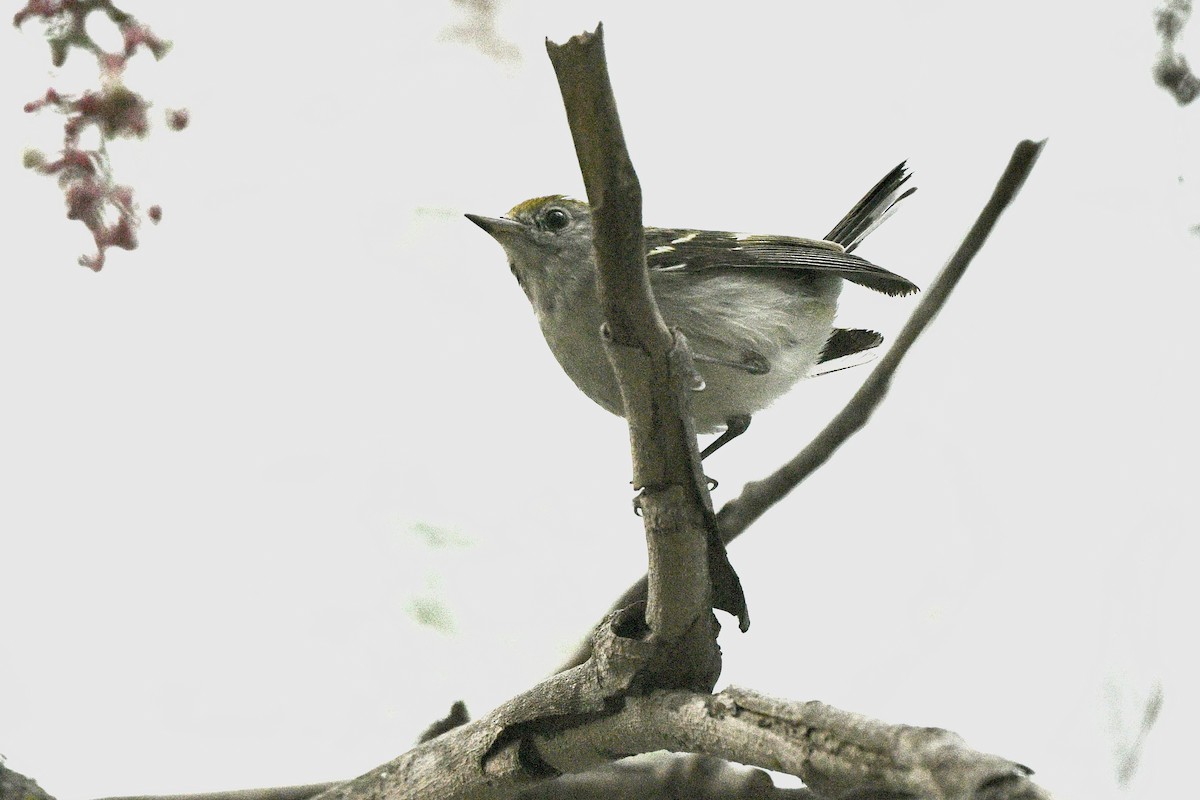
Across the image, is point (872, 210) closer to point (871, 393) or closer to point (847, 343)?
point (847, 343)

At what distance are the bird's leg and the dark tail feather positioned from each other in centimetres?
76

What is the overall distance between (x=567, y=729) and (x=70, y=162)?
179 cm

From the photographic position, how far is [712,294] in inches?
134

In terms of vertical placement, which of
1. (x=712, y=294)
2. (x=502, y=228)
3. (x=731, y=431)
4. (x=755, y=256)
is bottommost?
(x=731, y=431)

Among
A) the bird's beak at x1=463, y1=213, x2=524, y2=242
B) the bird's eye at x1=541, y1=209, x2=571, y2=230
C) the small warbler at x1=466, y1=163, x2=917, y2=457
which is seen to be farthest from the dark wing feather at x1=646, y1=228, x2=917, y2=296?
the bird's beak at x1=463, y1=213, x2=524, y2=242

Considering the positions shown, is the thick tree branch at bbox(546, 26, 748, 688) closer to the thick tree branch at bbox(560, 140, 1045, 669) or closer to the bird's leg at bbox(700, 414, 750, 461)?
the thick tree branch at bbox(560, 140, 1045, 669)

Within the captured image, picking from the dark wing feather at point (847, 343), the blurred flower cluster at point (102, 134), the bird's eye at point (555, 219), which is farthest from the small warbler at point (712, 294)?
the blurred flower cluster at point (102, 134)

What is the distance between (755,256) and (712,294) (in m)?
0.19

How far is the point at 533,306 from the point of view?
3498mm

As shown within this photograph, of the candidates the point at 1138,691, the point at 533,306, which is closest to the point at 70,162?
the point at 533,306

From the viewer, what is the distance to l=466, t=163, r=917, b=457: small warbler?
3312 mm

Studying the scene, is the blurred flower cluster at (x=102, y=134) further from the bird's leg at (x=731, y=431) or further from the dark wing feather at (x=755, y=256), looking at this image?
the bird's leg at (x=731, y=431)

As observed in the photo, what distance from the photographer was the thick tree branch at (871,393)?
2.85 metres

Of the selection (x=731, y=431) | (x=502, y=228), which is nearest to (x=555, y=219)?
(x=502, y=228)
